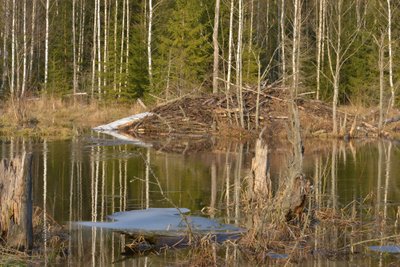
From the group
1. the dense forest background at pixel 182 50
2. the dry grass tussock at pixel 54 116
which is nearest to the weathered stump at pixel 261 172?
the dry grass tussock at pixel 54 116

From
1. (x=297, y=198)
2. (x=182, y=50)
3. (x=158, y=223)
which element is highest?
(x=182, y=50)

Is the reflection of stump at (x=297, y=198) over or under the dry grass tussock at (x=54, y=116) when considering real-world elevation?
under

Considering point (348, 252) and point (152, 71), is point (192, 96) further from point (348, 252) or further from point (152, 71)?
point (348, 252)

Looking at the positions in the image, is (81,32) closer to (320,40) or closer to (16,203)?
(320,40)

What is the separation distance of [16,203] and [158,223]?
9.24ft

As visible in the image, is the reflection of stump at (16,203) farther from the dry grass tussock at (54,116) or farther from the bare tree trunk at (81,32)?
the bare tree trunk at (81,32)

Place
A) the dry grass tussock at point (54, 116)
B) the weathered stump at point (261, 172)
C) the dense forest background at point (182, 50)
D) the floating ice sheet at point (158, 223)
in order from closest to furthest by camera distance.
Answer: the floating ice sheet at point (158, 223) → the weathered stump at point (261, 172) → the dry grass tussock at point (54, 116) → the dense forest background at point (182, 50)

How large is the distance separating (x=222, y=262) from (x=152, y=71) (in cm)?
3475

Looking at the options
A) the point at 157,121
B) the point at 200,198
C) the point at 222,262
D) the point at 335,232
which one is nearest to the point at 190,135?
the point at 157,121

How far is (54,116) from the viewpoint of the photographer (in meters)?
36.0

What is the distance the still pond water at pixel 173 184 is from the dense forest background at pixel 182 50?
1246cm

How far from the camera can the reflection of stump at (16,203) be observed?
32.7 ft

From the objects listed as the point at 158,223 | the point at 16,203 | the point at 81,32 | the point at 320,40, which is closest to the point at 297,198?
the point at 158,223

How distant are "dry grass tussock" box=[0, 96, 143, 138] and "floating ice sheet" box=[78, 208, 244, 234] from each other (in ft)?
52.8
